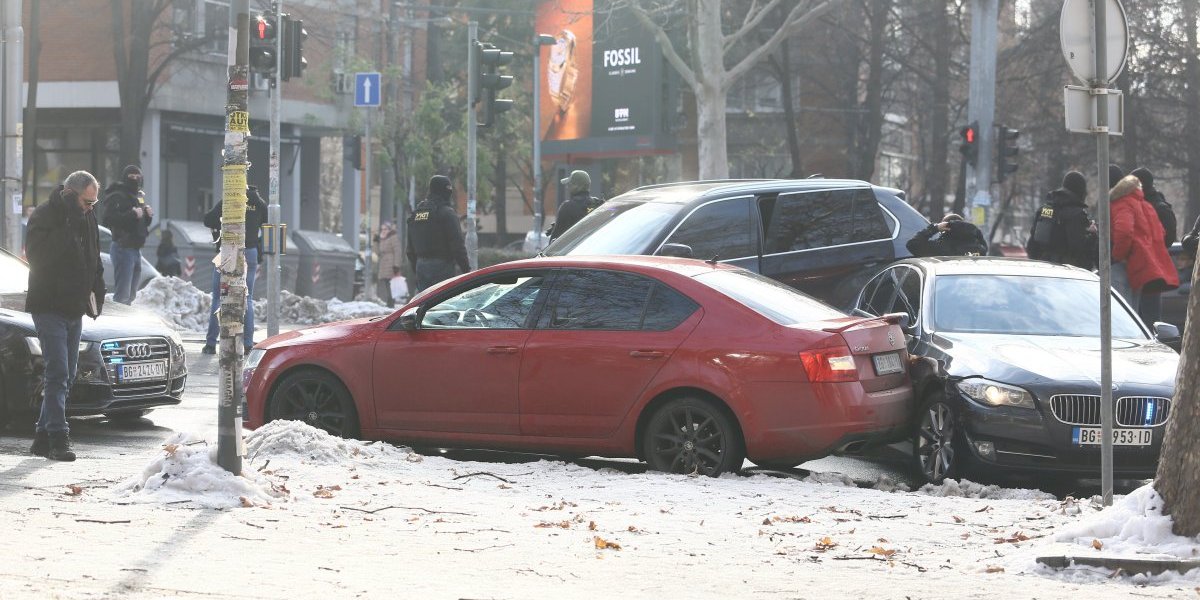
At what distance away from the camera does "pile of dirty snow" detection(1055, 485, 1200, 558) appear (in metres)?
6.72

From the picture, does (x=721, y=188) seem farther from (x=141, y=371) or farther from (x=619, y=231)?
(x=141, y=371)

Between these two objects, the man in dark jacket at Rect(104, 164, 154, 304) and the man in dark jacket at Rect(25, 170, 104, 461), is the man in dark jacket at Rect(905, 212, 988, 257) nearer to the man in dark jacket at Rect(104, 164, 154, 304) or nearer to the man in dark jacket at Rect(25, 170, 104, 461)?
the man in dark jacket at Rect(25, 170, 104, 461)

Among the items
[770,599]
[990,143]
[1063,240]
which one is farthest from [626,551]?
A: [990,143]

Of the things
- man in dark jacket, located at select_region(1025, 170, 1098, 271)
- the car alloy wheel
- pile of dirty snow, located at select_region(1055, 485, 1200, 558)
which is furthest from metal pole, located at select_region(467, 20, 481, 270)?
pile of dirty snow, located at select_region(1055, 485, 1200, 558)

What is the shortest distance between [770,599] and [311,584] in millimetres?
1826

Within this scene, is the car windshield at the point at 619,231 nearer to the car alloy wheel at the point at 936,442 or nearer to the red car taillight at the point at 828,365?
the car alloy wheel at the point at 936,442

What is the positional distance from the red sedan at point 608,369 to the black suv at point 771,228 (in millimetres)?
2858

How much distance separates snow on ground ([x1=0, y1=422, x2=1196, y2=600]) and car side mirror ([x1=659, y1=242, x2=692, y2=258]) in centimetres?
330

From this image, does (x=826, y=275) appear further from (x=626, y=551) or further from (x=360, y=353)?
(x=626, y=551)

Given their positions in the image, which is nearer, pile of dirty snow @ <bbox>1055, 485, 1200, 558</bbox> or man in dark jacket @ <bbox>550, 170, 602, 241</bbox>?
pile of dirty snow @ <bbox>1055, 485, 1200, 558</bbox>

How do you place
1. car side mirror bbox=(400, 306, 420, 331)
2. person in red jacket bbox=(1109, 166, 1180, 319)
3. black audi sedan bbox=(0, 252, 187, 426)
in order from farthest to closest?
person in red jacket bbox=(1109, 166, 1180, 319)
black audi sedan bbox=(0, 252, 187, 426)
car side mirror bbox=(400, 306, 420, 331)

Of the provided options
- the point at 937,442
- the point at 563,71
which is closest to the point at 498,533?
the point at 937,442

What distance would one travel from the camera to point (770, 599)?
6270 mm

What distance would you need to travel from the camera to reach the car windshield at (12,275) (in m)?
11.6
